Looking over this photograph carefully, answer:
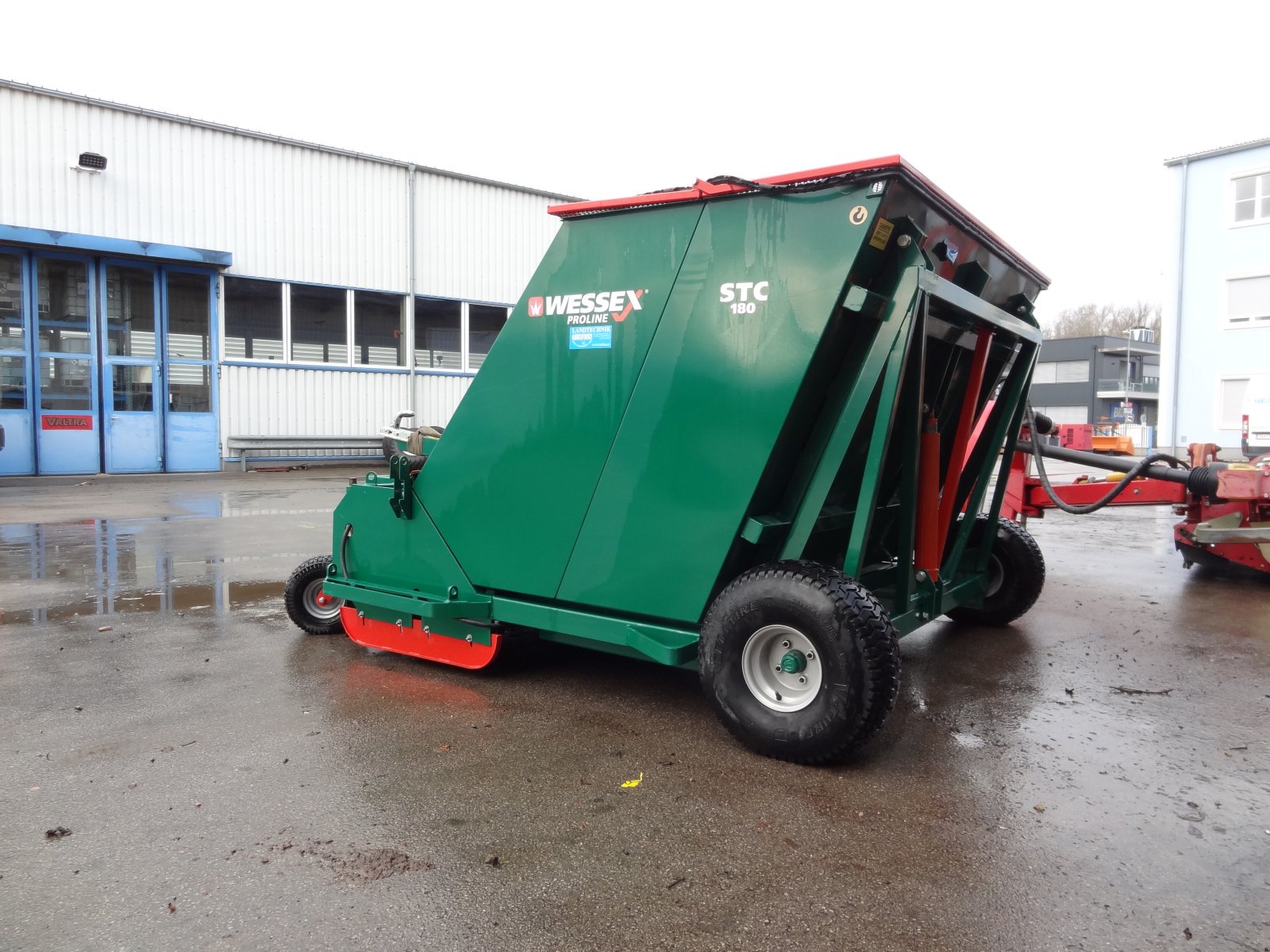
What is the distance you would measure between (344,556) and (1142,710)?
405 centimetres

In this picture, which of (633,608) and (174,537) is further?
(174,537)

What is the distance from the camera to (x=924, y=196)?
331 centimetres

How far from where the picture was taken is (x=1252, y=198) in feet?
83.1

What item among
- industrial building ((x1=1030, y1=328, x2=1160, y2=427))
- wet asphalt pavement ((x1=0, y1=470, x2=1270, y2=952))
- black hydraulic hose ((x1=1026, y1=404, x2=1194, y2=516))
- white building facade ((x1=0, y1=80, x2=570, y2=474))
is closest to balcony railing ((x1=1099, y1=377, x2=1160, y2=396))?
industrial building ((x1=1030, y1=328, x2=1160, y2=427))

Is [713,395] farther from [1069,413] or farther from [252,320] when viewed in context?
[1069,413]

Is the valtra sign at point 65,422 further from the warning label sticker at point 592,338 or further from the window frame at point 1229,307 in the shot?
the window frame at point 1229,307

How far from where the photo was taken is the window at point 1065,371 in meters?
61.9

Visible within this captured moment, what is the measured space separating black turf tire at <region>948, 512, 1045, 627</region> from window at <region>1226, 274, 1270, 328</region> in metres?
26.0

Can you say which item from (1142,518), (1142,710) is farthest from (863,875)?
(1142,518)

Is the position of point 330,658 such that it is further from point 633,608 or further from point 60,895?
point 60,895

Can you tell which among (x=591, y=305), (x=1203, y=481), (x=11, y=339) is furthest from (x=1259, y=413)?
(x=11, y=339)

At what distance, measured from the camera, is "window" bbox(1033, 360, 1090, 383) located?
61.9 metres

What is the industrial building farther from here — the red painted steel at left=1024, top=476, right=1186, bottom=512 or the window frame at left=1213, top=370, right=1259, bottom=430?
the red painted steel at left=1024, top=476, right=1186, bottom=512

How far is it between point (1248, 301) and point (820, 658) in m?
29.2
